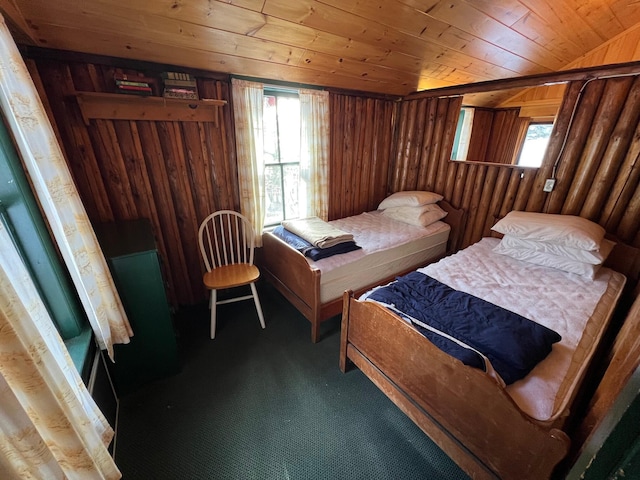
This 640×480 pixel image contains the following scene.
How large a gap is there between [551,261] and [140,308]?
310 cm

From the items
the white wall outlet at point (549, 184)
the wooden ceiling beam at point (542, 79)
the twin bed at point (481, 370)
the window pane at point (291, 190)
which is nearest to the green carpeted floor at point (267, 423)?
the twin bed at point (481, 370)

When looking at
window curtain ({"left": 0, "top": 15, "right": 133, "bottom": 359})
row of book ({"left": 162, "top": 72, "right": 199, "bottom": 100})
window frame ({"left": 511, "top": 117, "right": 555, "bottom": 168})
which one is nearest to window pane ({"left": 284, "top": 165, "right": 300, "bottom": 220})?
row of book ({"left": 162, "top": 72, "right": 199, "bottom": 100})

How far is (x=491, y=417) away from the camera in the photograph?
110cm

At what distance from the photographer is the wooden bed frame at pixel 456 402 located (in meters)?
0.98

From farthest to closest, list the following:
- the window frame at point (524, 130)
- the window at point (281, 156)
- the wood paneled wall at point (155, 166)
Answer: the window frame at point (524, 130)
the window at point (281, 156)
the wood paneled wall at point (155, 166)

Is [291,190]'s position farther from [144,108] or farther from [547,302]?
[547,302]

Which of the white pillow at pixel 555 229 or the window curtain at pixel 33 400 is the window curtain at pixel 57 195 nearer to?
the window curtain at pixel 33 400

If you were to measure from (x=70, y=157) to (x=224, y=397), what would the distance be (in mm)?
2064

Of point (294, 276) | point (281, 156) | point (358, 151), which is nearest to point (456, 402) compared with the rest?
point (294, 276)

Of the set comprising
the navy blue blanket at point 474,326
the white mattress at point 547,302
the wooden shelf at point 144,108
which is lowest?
the white mattress at point 547,302

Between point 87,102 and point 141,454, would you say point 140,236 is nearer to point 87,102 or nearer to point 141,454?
point 87,102

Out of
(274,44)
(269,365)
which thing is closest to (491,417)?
(269,365)

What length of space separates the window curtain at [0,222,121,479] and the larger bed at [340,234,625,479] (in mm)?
1338

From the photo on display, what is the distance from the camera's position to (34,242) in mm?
1216
